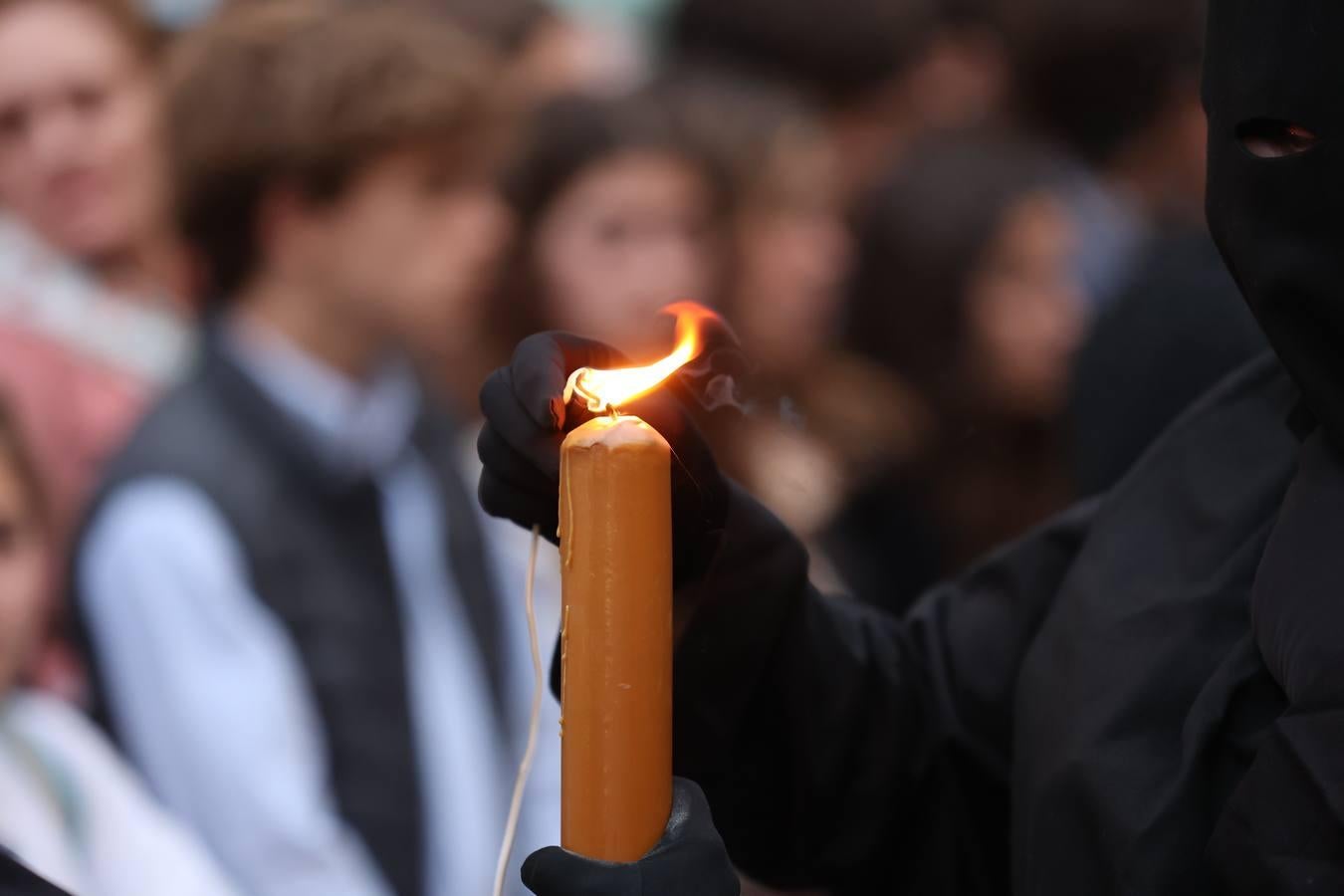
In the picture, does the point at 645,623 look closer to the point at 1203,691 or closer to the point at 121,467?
the point at 1203,691

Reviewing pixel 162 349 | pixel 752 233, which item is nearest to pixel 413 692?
pixel 162 349

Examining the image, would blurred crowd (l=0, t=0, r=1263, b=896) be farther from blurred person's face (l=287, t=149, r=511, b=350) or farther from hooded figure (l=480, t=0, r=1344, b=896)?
hooded figure (l=480, t=0, r=1344, b=896)

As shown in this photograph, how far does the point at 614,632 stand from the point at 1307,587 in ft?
1.71

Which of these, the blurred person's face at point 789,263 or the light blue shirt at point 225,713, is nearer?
the light blue shirt at point 225,713

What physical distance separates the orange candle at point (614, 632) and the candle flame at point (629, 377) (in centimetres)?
6

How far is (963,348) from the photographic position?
390 cm

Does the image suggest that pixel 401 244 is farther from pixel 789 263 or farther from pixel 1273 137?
pixel 1273 137

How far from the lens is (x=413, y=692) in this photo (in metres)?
2.80

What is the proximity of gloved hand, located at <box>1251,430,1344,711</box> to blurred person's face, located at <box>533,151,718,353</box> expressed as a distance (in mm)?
1980

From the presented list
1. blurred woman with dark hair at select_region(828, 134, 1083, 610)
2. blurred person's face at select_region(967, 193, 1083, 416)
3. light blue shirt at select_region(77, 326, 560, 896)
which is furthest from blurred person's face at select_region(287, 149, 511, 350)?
blurred person's face at select_region(967, 193, 1083, 416)

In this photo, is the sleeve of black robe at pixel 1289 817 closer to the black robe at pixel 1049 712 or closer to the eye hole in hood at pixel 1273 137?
the black robe at pixel 1049 712

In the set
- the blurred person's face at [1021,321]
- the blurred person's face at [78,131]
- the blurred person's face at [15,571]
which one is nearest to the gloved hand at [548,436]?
the blurred person's face at [15,571]

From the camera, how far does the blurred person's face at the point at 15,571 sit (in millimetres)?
2301

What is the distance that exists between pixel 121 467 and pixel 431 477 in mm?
575
